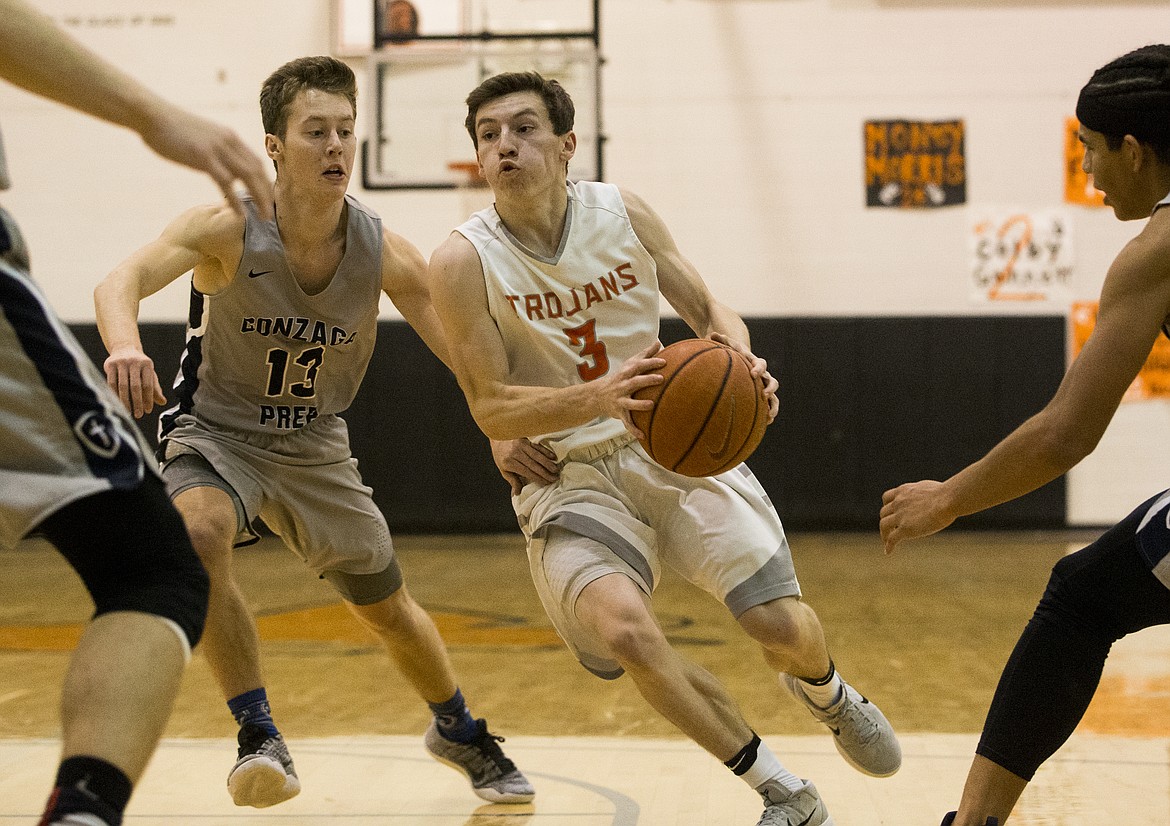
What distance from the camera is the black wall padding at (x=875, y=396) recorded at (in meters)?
9.55

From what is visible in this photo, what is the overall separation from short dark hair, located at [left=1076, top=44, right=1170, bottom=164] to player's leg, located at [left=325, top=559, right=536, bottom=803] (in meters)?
2.12

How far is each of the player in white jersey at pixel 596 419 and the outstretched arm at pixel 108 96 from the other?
1332mm

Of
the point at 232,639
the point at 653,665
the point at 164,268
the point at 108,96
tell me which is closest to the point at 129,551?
the point at 108,96

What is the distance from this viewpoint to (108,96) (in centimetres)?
163

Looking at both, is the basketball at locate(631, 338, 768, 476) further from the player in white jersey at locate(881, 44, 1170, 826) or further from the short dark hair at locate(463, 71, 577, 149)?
the short dark hair at locate(463, 71, 577, 149)

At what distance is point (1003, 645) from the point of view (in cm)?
554

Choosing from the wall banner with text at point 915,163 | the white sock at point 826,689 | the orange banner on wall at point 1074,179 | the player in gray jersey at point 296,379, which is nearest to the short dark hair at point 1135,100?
the white sock at point 826,689

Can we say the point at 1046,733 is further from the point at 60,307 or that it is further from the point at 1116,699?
the point at 60,307

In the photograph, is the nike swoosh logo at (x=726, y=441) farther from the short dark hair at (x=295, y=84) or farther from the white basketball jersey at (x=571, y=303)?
the short dark hair at (x=295, y=84)

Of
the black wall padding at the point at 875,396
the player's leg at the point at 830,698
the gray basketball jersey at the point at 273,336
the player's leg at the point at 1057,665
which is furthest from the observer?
the black wall padding at the point at 875,396

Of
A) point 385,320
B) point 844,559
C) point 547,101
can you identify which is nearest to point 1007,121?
point 844,559

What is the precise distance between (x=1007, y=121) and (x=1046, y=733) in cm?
810

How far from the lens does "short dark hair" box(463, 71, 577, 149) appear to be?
3.21 m

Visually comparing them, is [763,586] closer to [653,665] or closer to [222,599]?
[653,665]
